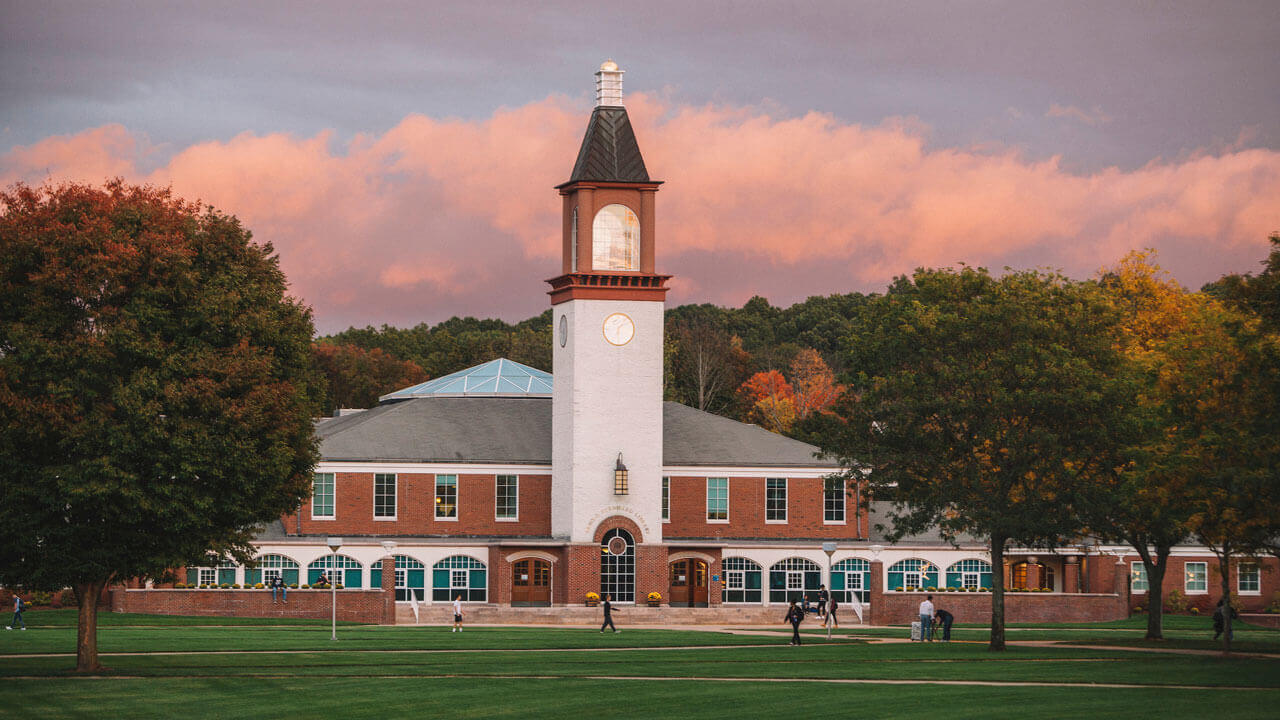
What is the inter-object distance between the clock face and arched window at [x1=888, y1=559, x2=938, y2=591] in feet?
51.2

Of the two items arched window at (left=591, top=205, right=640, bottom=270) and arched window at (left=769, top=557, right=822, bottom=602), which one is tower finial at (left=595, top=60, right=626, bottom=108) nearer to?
arched window at (left=591, top=205, right=640, bottom=270)

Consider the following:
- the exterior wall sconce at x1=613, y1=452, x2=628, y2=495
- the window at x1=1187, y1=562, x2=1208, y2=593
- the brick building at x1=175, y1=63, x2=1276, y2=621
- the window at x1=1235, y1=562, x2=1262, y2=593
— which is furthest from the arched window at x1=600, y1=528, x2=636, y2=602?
the window at x1=1235, y1=562, x2=1262, y2=593

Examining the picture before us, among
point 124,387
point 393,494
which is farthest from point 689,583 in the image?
point 124,387

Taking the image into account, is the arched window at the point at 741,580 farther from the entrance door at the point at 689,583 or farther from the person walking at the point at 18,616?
the person walking at the point at 18,616

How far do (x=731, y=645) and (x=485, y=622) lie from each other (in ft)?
48.1

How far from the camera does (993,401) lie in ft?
153

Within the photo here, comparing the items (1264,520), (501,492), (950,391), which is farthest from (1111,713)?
(501,492)

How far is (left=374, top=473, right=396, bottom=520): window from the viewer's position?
67500 mm

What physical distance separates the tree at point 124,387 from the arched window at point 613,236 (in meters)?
30.3

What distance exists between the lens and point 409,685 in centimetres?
3522

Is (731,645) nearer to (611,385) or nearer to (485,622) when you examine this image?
(485,622)

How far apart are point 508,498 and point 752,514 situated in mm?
10768

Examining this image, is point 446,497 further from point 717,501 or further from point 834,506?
point 834,506

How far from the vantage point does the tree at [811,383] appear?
360ft
